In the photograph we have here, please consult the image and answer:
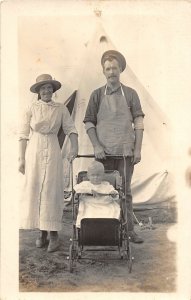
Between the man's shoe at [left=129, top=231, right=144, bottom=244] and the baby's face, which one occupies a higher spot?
the baby's face

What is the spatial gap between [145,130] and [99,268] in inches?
26.3

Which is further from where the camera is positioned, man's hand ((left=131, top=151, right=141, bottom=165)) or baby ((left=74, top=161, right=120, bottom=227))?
man's hand ((left=131, top=151, right=141, bottom=165))

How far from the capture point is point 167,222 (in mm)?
2039

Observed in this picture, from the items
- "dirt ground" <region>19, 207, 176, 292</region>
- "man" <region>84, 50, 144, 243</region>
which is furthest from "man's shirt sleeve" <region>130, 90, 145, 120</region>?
"dirt ground" <region>19, 207, 176, 292</region>

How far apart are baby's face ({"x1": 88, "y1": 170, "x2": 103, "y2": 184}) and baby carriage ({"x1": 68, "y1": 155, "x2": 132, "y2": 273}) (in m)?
0.03

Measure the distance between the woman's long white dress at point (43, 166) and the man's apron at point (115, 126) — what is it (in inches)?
5.6

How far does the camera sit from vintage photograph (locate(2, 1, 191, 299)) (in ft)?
6.62

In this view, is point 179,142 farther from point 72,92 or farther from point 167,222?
point 72,92

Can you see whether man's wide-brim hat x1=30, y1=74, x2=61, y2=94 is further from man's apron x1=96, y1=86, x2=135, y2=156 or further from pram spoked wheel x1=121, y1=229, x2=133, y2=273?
pram spoked wheel x1=121, y1=229, x2=133, y2=273

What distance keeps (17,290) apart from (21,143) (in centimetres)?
68

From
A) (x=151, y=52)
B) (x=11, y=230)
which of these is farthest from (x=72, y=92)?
(x=11, y=230)

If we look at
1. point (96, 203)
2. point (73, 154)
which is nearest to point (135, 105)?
→ point (73, 154)

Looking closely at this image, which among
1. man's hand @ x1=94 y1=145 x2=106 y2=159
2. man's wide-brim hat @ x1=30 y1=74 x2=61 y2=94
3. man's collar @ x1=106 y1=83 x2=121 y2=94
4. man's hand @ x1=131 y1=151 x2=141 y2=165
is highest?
man's wide-brim hat @ x1=30 y1=74 x2=61 y2=94

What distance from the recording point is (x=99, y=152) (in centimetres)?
203
